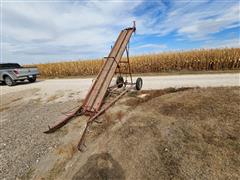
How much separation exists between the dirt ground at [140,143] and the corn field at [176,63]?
27.8ft

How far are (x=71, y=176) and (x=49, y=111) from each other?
3.90 m

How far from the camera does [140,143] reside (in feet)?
11.9

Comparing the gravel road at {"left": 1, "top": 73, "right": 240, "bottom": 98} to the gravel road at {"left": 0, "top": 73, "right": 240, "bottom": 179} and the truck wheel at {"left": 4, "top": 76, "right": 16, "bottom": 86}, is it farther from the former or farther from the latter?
the truck wheel at {"left": 4, "top": 76, "right": 16, "bottom": 86}

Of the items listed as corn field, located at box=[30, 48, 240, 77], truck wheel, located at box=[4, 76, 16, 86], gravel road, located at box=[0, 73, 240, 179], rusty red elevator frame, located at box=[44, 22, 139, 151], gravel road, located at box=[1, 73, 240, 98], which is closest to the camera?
gravel road, located at box=[0, 73, 240, 179]

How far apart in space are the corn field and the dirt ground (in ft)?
27.8

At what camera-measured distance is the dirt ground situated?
295 centimetres

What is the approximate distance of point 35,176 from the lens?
10.8 feet

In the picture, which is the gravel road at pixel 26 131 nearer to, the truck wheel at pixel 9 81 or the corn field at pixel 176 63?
the truck wheel at pixel 9 81

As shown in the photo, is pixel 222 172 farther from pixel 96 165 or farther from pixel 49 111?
pixel 49 111

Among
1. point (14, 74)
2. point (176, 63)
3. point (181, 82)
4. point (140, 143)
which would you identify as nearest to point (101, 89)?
point (140, 143)

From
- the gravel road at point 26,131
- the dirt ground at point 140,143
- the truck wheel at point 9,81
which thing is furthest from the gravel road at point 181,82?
the truck wheel at point 9,81

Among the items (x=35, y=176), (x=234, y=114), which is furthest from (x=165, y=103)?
(x=35, y=176)

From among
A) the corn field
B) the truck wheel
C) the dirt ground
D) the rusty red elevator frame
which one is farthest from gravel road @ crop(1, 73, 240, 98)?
the corn field

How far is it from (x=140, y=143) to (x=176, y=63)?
40.9 ft
